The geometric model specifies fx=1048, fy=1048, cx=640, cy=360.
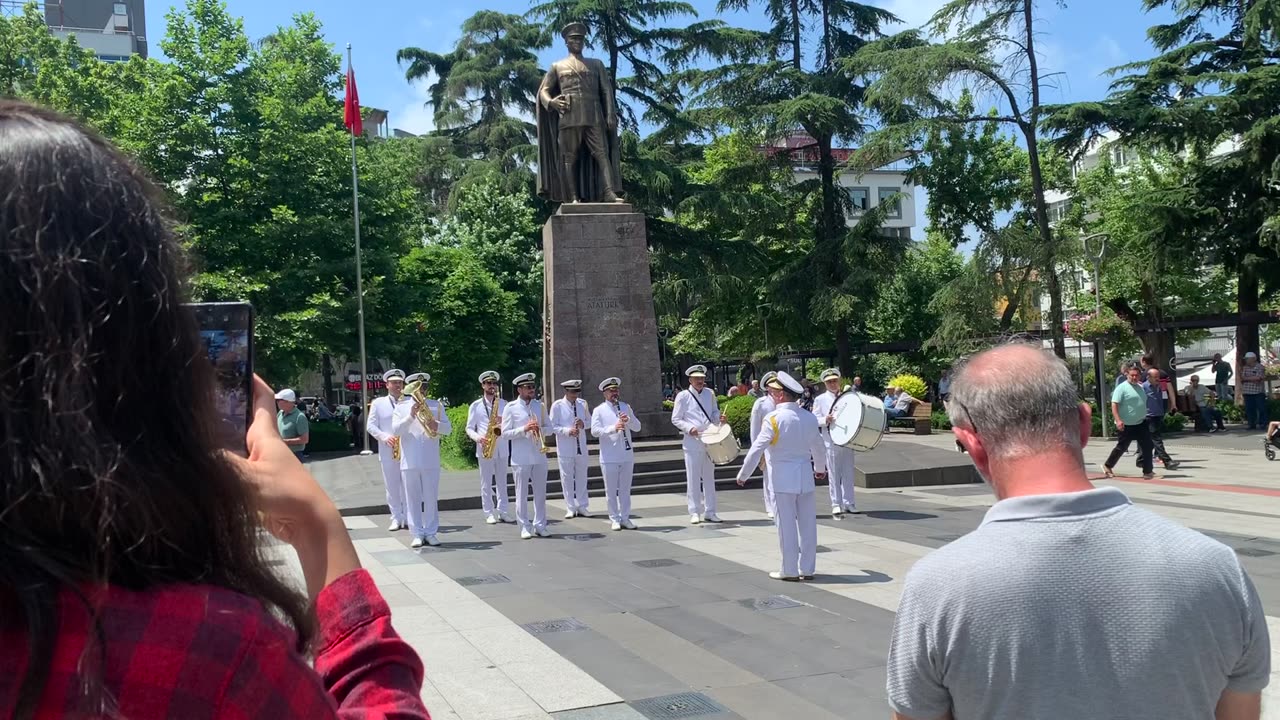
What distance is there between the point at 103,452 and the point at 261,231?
31.5 meters

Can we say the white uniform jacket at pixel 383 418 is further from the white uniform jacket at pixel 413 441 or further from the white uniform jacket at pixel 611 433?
the white uniform jacket at pixel 611 433

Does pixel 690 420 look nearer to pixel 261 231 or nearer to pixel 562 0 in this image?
pixel 261 231

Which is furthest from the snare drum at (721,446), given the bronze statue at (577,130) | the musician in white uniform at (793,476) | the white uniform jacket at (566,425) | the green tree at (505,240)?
the green tree at (505,240)

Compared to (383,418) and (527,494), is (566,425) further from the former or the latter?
(383,418)

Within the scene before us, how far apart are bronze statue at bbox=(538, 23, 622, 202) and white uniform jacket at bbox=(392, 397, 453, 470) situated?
7787 mm

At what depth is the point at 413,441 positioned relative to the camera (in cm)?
1302

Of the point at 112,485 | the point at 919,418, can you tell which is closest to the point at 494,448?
the point at 112,485

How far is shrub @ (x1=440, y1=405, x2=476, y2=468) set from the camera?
22.1 metres

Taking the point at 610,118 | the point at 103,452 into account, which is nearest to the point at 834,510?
the point at 610,118

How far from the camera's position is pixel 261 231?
30406 millimetres

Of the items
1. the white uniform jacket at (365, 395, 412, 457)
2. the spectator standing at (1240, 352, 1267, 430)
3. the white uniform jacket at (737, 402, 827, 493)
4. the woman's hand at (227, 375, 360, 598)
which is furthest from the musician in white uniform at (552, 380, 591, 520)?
the spectator standing at (1240, 352, 1267, 430)

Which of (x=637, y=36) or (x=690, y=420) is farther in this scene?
(x=637, y=36)

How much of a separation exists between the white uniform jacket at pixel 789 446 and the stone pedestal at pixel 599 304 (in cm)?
Result: 877

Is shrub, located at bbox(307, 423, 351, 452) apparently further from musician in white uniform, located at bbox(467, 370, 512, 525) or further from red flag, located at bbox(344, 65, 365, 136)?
musician in white uniform, located at bbox(467, 370, 512, 525)
